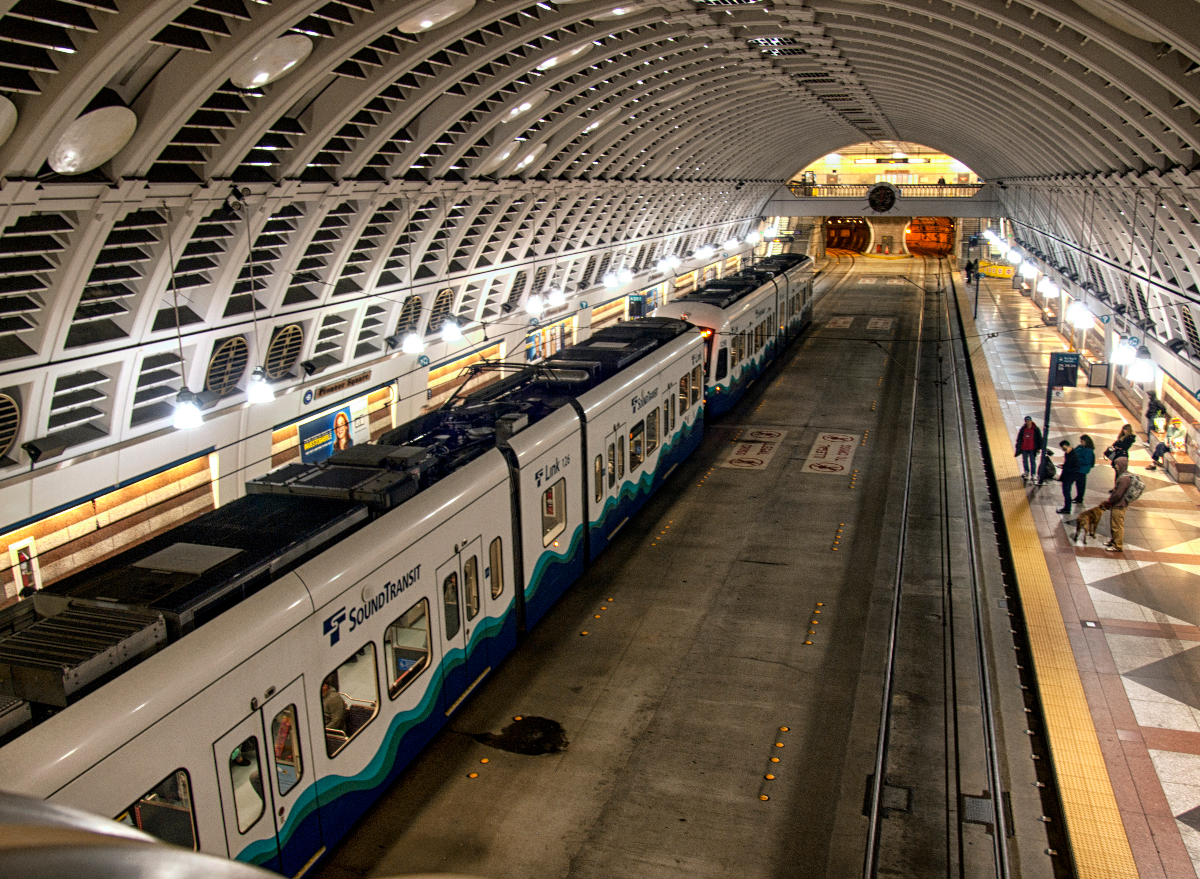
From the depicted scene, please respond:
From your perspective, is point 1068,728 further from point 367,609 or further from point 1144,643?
point 367,609

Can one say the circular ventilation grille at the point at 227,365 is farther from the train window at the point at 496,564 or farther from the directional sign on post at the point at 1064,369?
the directional sign on post at the point at 1064,369

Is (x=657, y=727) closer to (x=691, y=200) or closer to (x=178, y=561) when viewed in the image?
(x=178, y=561)

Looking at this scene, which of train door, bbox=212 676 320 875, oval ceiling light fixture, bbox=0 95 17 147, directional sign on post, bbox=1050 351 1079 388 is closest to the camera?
train door, bbox=212 676 320 875

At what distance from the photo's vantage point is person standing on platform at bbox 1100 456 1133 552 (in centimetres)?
1555

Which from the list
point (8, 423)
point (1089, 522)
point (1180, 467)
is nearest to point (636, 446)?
point (1089, 522)

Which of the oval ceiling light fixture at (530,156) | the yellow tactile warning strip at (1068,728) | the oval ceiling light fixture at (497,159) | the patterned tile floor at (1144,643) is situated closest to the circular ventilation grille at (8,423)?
the oval ceiling light fixture at (497,159)

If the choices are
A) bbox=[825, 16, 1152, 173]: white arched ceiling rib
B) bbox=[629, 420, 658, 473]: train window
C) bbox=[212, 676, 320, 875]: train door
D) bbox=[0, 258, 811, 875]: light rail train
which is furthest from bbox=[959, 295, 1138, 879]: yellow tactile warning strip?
bbox=[825, 16, 1152, 173]: white arched ceiling rib

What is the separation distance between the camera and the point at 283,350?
711 inches

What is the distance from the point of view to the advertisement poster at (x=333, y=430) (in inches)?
753

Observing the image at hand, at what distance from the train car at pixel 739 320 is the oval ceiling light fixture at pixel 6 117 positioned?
15.8 m

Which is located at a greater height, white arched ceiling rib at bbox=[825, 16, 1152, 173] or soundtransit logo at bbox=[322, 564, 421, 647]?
white arched ceiling rib at bbox=[825, 16, 1152, 173]

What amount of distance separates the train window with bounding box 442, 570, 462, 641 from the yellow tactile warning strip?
19.9ft

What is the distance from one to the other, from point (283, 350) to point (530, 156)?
7689 mm

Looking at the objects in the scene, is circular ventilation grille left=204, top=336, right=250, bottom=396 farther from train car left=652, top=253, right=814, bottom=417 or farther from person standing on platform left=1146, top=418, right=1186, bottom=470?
person standing on platform left=1146, top=418, right=1186, bottom=470
